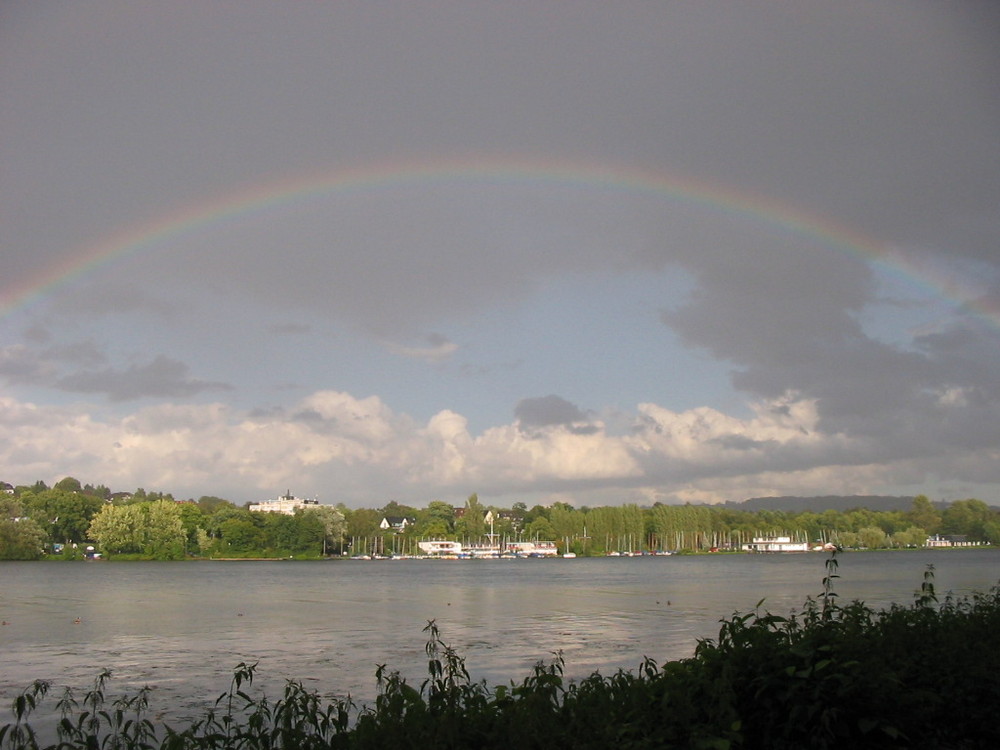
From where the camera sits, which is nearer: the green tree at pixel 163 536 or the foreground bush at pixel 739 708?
the foreground bush at pixel 739 708

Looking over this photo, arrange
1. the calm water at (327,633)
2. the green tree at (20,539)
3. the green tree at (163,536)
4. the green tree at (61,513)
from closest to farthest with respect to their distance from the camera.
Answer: the calm water at (327,633), the green tree at (20,539), the green tree at (163,536), the green tree at (61,513)

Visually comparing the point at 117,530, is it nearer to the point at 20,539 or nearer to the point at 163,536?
the point at 163,536

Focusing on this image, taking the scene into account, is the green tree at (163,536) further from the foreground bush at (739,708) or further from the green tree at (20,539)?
the foreground bush at (739,708)

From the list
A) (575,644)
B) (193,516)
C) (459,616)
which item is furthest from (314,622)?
(193,516)

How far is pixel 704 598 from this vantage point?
6203 centimetres

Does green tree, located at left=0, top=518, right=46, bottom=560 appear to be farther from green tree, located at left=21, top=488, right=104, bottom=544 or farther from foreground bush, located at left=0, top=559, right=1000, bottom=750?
foreground bush, located at left=0, top=559, right=1000, bottom=750

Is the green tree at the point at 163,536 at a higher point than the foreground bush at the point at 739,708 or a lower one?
lower

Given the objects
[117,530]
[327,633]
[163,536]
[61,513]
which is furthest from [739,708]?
[61,513]

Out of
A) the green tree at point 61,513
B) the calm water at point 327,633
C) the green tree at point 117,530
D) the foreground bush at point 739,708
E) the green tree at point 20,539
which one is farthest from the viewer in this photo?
the green tree at point 61,513

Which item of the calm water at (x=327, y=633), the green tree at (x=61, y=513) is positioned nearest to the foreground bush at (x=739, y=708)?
the calm water at (x=327, y=633)

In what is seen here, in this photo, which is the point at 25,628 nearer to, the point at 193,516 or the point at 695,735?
the point at 695,735

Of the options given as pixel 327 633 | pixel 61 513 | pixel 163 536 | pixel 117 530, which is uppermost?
pixel 61 513

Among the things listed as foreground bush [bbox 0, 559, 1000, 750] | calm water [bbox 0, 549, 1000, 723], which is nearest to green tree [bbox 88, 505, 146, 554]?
calm water [bbox 0, 549, 1000, 723]

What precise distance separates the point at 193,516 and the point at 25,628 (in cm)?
14717
